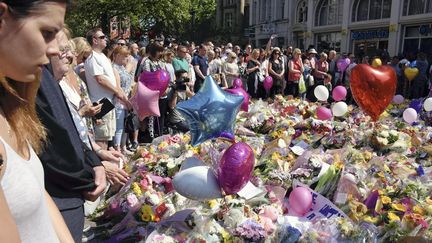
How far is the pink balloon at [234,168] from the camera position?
2.50m

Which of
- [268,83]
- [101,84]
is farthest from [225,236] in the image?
[268,83]

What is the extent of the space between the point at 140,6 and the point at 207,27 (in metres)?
18.7

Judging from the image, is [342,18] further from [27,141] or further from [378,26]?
[27,141]

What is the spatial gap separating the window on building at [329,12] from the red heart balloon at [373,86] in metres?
19.4

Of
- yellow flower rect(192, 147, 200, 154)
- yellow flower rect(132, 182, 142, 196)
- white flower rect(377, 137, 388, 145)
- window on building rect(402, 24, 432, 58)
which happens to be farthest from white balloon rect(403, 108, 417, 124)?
window on building rect(402, 24, 432, 58)

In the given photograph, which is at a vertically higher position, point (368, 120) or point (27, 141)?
point (27, 141)

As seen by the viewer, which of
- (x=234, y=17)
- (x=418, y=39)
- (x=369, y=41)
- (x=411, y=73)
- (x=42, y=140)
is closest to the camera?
(x=42, y=140)

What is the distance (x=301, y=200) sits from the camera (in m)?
2.86

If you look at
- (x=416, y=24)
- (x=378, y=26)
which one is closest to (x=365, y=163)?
(x=416, y=24)

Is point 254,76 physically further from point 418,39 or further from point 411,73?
point 418,39

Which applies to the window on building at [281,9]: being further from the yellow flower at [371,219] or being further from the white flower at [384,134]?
the yellow flower at [371,219]

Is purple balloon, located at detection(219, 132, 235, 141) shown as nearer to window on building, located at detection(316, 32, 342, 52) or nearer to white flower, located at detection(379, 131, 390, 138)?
white flower, located at detection(379, 131, 390, 138)

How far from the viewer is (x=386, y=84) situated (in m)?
4.54

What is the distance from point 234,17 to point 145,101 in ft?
132
